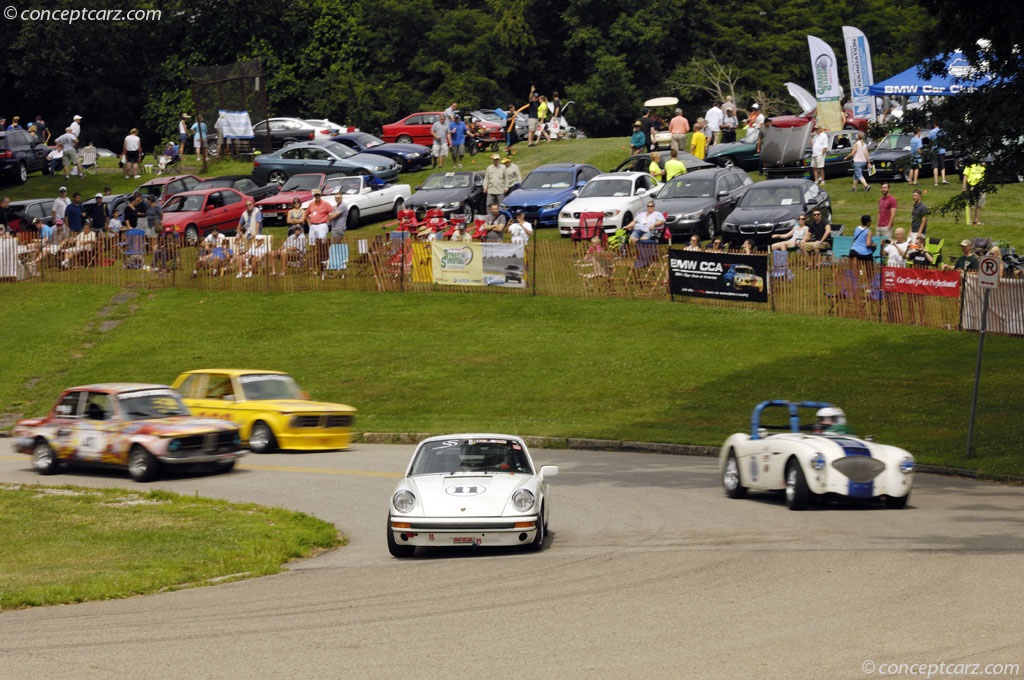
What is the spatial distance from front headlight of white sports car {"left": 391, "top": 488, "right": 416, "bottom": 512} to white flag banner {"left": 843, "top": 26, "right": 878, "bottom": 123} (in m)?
35.2

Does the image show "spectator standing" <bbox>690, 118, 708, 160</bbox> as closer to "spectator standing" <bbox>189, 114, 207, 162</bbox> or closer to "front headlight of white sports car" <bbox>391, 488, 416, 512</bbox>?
"spectator standing" <bbox>189, 114, 207, 162</bbox>

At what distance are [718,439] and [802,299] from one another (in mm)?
8375

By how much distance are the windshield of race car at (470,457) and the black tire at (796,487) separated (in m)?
3.33

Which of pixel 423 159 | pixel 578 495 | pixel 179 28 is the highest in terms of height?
pixel 179 28

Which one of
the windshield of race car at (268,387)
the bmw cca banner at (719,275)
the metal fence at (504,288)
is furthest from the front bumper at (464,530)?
the bmw cca banner at (719,275)

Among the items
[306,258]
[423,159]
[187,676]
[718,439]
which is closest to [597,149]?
[423,159]

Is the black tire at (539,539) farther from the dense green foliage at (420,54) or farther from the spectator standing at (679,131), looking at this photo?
the dense green foliage at (420,54)

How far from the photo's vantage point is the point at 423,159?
51.2m

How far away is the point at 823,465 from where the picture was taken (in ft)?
51.7

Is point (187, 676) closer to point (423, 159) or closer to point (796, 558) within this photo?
point (796, 558)

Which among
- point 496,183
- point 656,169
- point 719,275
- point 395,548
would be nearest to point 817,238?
point 719,275

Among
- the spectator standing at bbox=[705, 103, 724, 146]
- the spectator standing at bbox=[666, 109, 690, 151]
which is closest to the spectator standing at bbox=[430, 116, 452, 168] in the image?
the spectator standing at bbox=[666, 109, 690, 151]

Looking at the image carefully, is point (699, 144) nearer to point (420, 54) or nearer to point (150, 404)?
point (150, 404)

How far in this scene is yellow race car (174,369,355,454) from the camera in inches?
920
